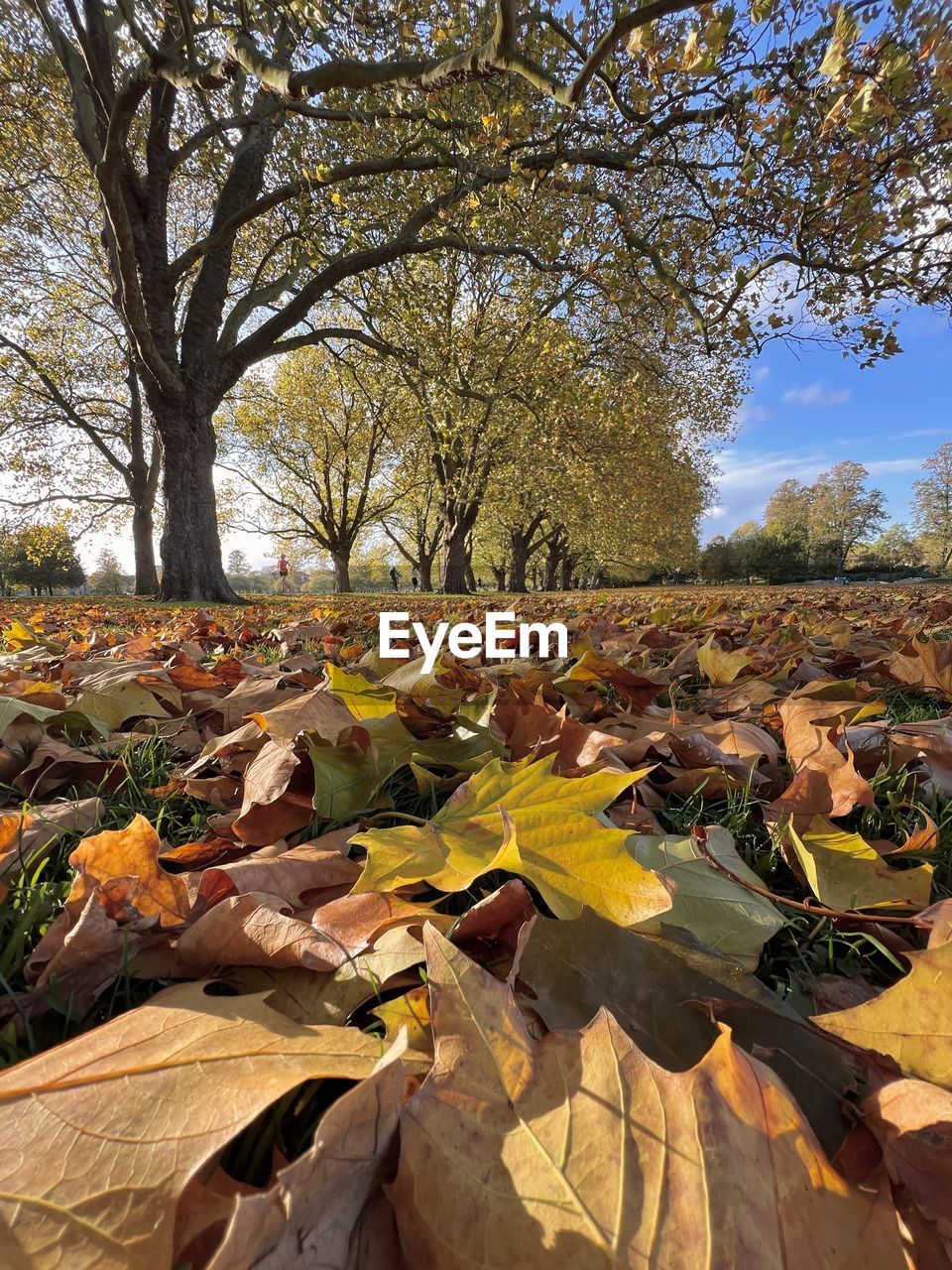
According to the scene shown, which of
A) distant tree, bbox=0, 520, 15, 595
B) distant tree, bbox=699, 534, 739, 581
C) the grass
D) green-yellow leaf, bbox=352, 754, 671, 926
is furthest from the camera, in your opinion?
distant tree, bbox=699, 534, 739, 581

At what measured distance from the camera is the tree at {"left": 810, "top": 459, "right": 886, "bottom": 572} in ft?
189

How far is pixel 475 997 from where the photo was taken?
0.48 m

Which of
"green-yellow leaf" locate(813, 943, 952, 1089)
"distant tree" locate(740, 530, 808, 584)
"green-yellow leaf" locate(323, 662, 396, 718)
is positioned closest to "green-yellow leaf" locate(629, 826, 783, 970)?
"green-yellow leaf" locate(813, 943, 952, 1089)

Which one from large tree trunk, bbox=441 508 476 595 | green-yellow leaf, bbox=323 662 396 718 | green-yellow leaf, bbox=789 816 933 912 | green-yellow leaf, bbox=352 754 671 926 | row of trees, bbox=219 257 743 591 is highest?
row of trees, bbox=219 257 743 591

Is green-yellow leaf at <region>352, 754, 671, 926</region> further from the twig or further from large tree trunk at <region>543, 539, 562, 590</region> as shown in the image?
large tree trunk at <region>543, 539, 562, 590</region>

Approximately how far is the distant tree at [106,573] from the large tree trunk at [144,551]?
4655 cm

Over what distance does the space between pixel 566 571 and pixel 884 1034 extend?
41896 millimetres

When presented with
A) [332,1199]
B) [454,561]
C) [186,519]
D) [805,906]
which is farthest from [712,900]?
[454,561]

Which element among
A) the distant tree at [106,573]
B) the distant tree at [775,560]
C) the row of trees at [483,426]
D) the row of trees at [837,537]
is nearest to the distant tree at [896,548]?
the row of trees at [837,537]

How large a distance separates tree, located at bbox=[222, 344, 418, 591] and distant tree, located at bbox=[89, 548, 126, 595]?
39414 millimetres

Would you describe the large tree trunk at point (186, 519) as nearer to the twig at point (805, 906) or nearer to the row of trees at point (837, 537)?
the twig at point (805, 906)

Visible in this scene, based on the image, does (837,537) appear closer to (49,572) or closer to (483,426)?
(483,426)

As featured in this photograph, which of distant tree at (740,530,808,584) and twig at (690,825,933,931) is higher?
distant tree at (740,530,808,584)

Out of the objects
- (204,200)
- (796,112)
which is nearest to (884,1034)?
(796,112)
